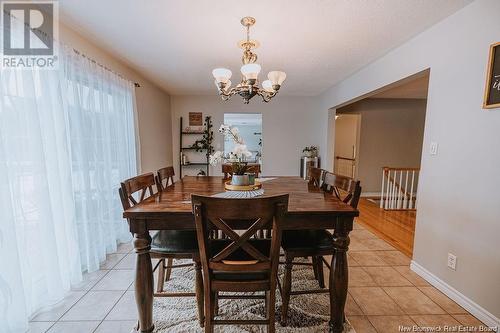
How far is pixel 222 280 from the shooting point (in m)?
1.21

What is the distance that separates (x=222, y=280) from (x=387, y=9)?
233 centimetres

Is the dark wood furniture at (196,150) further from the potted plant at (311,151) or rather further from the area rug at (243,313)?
the area rug at (243,313)

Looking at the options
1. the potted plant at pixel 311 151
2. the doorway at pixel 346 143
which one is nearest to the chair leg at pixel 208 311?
the potted plant at pixel 311 151

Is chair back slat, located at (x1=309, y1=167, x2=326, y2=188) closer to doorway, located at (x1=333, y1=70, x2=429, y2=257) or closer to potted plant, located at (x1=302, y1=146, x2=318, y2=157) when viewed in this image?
potted plant, located at (x1=302, y1=146, x2=318, y2=157)

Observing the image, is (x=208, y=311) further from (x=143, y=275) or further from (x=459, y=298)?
(x=459, y=298)

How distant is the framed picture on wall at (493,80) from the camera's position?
4.95 ft

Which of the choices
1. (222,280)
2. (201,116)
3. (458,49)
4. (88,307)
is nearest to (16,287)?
(88,307)

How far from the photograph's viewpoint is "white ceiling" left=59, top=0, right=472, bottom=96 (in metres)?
1.74

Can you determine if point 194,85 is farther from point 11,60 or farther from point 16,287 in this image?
point 16,287

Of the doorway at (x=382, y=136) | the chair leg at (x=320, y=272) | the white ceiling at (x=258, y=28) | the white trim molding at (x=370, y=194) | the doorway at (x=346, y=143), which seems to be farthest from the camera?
the doorway at (x=346, y=143)

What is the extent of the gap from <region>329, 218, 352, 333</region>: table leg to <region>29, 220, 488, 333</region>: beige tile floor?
0.23m

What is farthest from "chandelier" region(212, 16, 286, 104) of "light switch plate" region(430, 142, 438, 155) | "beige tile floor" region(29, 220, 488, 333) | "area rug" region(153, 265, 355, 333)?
"beige tile floor" region(29, 220, 488, 333)

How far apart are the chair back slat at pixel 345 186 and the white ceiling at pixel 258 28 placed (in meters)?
1.36

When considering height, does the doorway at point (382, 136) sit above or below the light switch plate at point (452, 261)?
above
